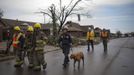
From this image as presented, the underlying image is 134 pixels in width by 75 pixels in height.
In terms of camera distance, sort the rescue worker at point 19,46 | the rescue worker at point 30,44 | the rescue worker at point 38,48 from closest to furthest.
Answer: the rescue worker at point 38,48 → the rescue worker at point 30,44 → the rescue worker at point 19,46

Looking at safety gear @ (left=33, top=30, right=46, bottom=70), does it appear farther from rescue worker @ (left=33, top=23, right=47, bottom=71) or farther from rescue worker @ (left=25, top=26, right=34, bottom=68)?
Answer: rescue worker @ (left=25, top=26, right=34, bottom=68)

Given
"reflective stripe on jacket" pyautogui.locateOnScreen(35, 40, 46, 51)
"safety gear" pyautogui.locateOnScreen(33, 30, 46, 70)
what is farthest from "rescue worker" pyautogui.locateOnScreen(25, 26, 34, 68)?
"reflective stripe on jacket" pyautogui.locateOnScreen(35, 40, 46, 51)

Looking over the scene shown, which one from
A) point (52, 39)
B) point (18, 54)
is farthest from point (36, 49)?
point (52, 39)

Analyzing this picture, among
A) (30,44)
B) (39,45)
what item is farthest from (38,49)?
(30,44)

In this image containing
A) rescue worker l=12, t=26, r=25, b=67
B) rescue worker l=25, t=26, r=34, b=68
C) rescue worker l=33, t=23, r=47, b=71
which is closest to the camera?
rescue worker l=33, t=23, r=47, b=71

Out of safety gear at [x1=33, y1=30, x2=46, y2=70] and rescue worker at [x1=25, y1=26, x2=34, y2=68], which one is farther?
rescue worker at [x1=25, y1=26, x2=34, y2=68]

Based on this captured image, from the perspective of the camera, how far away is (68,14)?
40312 mm

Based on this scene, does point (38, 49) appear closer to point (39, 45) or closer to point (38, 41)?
point (39, 45)

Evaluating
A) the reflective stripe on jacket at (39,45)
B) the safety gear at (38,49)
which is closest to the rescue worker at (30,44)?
the safety gear at (38,49)

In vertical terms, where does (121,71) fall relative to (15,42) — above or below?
below

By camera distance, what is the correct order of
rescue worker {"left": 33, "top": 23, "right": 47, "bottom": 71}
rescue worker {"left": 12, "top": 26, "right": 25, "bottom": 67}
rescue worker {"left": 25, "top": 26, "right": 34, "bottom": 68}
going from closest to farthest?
rescue worker {"left": 33, "top": 23, "right": 47, "bottom": 71}
rescue worker {"left": 25, "top": 26, "right": 34, "bottom": 68}
rescue worker {"left": 12, "top": 26, "right": 25, "bottom": 67}

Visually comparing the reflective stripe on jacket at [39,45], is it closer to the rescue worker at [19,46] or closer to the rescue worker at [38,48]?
the rescue worker at [38,48]

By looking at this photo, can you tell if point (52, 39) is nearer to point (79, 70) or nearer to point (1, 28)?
point (1, 28)

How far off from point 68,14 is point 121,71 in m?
31.2
